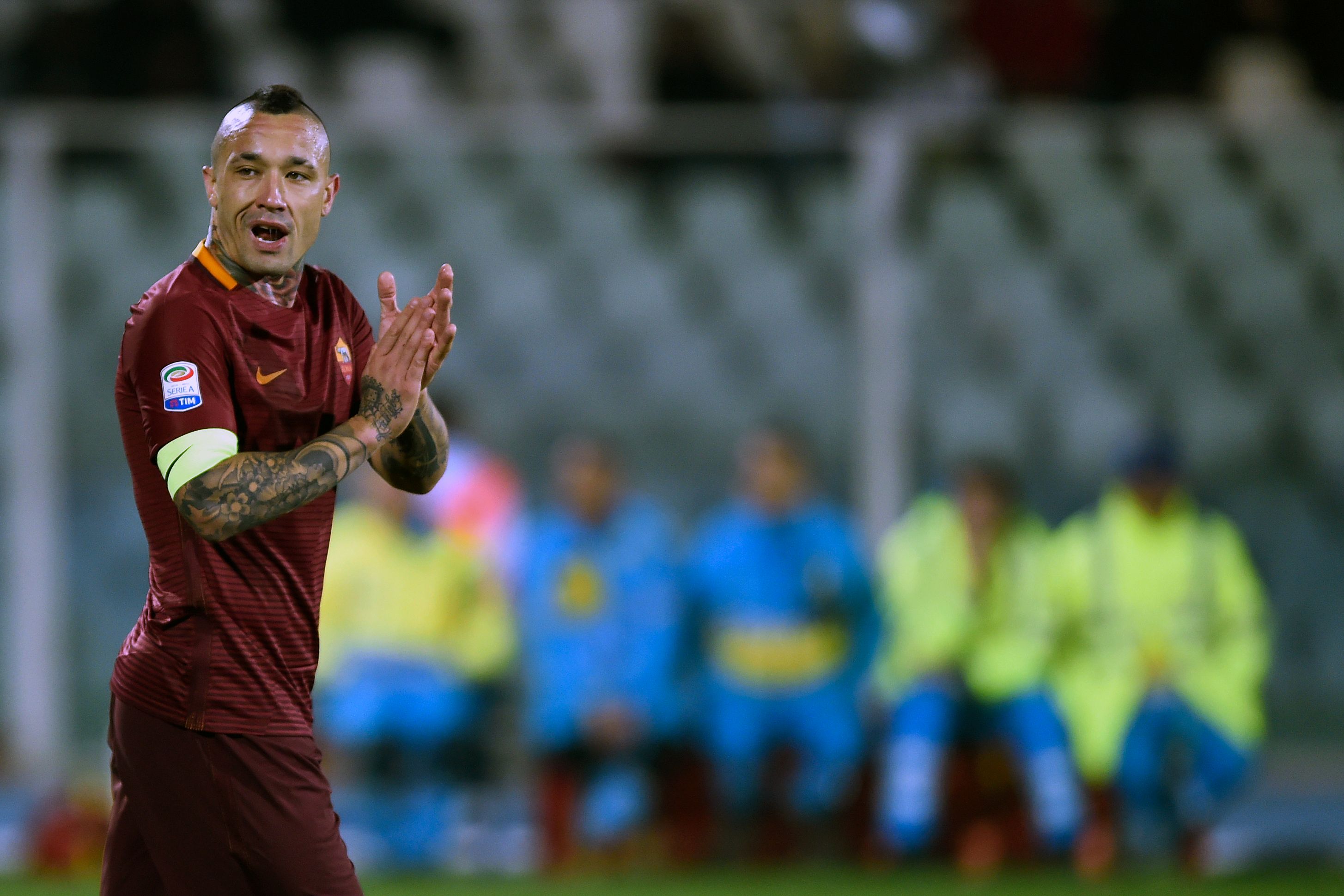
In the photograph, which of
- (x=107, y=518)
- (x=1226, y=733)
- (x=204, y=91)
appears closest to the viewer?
(x=1226, y=733)

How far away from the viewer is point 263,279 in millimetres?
2850

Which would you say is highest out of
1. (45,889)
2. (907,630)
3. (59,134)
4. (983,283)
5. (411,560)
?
(59,134)

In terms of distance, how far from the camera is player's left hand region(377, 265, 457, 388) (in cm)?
292

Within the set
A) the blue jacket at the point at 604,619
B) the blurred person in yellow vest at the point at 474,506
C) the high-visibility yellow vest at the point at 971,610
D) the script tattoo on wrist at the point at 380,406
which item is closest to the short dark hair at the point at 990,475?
the high-visibility yellow vest at the point at 971,610

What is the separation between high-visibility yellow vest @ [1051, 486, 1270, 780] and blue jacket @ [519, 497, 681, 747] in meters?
1.68

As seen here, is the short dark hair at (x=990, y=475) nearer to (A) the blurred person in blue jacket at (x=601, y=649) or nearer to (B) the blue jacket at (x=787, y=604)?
(B) the blue jacket at (x=787, y=604)

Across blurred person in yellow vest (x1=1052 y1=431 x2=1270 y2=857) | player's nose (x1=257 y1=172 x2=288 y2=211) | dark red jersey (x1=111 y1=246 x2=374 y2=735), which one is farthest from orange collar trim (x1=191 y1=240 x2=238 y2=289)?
blurred person in yellow vest (x1=1052 y1=431 x2=1270 y2=857)

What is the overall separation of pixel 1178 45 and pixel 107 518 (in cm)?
632

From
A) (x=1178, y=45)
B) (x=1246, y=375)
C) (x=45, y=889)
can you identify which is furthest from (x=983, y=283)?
(x=45, y=889)

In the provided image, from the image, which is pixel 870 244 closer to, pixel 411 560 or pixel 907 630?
pixel 907 630

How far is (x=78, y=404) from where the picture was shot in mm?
8773

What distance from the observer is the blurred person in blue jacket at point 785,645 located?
295 inches

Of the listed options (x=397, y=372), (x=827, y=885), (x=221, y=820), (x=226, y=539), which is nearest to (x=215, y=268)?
(x=397, y=372)

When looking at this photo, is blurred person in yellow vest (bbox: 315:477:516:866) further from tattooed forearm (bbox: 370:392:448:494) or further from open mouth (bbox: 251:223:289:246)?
open mouth (bbox: 251:223:289:246)
